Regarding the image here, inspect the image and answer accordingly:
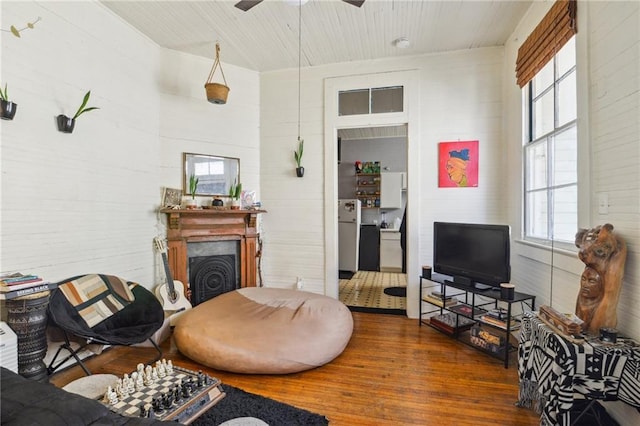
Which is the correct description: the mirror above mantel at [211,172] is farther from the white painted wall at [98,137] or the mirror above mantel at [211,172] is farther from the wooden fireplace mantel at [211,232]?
the wooden fireplace mantel at [211,232]

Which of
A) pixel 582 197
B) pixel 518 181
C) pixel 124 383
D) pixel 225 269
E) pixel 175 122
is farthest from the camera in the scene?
pixel 225 269

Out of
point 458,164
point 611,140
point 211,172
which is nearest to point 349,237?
point 458,164

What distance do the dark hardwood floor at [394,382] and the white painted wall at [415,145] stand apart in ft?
3.33

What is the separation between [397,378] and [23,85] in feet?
11.0

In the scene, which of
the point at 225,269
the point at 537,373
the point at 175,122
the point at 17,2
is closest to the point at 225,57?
the point at 175,122

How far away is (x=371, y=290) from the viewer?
14.9ft

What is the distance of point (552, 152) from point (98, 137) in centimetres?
382

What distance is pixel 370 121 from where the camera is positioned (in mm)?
3576

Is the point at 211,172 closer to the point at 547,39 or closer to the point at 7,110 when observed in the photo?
the point at 7,110

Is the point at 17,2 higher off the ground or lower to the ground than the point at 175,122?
higher

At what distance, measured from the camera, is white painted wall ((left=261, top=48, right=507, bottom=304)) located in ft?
10.8

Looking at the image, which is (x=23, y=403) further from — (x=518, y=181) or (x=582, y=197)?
(x=518, y=181)

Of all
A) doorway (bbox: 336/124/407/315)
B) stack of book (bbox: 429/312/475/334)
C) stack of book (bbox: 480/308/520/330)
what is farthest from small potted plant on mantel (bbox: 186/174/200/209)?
stack of book (bbox: 480/308/520/330)

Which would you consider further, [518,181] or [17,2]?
[518,181]
